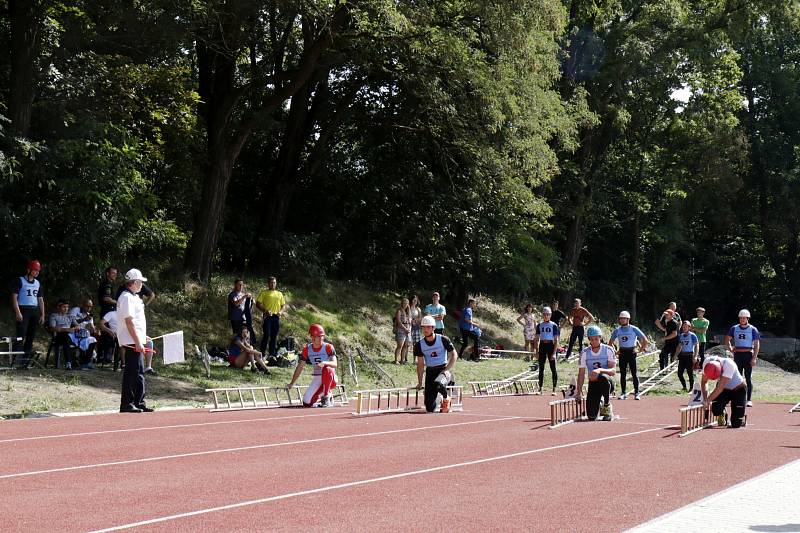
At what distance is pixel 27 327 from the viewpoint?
64.5 ft

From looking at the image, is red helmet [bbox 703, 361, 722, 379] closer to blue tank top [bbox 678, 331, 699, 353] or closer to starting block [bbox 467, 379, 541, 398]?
Result: starting block [bbox 467, 379, 541, 398]

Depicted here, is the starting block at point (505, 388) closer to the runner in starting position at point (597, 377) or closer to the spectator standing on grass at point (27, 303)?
the runner in starting position at point (597, 377)

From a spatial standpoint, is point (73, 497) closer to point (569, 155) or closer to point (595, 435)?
point (595, 435)

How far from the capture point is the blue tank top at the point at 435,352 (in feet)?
60.1

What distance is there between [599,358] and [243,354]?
28.4ft

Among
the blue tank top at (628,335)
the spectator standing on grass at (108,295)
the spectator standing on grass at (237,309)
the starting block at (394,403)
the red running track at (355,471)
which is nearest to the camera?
the red running track at (355,471)

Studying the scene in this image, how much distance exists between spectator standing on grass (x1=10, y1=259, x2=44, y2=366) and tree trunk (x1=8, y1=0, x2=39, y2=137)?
3861mm

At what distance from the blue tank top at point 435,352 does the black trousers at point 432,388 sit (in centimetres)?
10

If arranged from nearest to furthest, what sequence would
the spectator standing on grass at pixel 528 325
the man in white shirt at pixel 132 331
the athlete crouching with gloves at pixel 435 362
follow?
the man in white shirt at pixel 132 331 → the athlete crouching with gloves at pixel 435 362 → the spectator standing on grass at pixel 528 325

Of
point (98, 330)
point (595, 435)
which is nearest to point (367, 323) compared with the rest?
point (98, 330)

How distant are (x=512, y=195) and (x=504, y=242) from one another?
8280 mm

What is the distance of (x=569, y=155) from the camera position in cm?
4856

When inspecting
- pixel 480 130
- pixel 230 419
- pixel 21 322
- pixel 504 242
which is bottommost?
pixel 230 419

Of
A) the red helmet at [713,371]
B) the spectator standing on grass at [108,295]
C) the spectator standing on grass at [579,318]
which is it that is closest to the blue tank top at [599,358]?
the red helmet at [713,371]
